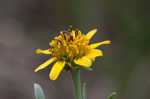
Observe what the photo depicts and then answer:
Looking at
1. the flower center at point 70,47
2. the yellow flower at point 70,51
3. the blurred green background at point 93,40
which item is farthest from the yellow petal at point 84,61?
the blurred green background at point 93,40

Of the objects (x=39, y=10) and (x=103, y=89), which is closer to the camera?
(x=103, y=89)

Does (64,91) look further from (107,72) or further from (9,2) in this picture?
(9,2)

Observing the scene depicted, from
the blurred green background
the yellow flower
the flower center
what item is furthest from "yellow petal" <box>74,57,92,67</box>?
the blurred green background

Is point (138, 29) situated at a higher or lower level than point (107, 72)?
higher

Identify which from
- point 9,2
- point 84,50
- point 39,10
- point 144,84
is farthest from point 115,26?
point 84,50

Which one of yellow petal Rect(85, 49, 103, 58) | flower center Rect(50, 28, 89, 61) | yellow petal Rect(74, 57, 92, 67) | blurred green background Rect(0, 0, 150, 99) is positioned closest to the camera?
yellow petal Rect(74, 57, 92, 67)

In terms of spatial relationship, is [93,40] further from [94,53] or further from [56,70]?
[56,70]

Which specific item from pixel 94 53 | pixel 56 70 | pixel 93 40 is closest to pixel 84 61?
pixel 94 53

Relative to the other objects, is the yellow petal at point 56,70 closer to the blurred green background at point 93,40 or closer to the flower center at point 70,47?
the flower center at point 70,47

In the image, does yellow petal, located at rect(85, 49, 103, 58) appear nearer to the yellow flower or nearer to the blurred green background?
the yellow flower
